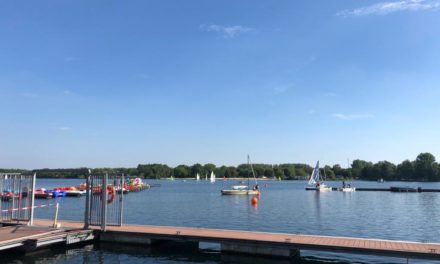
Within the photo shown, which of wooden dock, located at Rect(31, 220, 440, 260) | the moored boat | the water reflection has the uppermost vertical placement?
wooden dock, located at Rect(31, 220, 440, 260)

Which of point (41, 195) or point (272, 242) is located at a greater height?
point (272, 242)

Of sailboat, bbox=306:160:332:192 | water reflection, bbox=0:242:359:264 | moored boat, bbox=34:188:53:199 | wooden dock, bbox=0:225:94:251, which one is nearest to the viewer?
wooden dock, bbox=0:225:94:251

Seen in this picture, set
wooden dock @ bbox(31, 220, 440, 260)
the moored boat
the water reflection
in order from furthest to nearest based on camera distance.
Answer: the moored boat
the water reflection
wooden dock @ bbox(31, 220, 440, 260)

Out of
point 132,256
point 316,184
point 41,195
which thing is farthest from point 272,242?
point 316,184

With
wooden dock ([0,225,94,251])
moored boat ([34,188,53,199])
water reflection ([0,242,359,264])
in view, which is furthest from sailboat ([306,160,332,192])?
wooden dock ([0,225,94,251])

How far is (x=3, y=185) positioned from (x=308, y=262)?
19.6 m

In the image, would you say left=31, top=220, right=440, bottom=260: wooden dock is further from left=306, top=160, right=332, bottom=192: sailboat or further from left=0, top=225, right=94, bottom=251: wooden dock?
left=306, top=160, right=332, bottom=192: sailboat

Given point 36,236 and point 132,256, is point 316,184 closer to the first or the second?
point 132,256

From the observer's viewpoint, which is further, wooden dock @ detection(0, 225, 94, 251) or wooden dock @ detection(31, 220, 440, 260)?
wooden dock @ detection(0, 225, 94, 251)

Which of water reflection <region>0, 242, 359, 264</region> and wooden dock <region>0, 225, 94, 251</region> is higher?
wooden dock <region>0, 225, 94, 251</region>

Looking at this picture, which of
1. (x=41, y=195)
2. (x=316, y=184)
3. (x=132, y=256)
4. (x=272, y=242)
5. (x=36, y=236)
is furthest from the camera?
(x=316, y=184)

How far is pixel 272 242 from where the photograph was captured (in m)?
20.8

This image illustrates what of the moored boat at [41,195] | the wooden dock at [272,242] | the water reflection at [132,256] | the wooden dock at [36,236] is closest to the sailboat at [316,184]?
the moored boat at [41,195]

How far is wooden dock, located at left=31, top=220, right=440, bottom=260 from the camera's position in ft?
61.4
